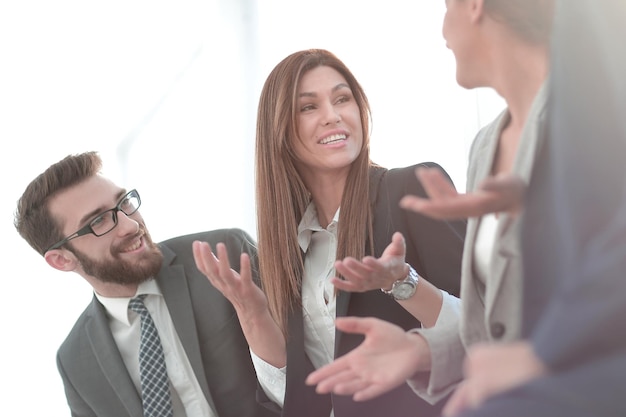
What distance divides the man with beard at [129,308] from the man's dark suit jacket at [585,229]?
1.80m

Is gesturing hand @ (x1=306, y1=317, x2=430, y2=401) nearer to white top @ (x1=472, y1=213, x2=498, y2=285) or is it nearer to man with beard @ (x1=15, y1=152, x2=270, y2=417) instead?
white top @ (x1=472, y1=213, x2=498, y2=285)

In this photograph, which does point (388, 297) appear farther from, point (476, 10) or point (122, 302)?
point (476, 10)

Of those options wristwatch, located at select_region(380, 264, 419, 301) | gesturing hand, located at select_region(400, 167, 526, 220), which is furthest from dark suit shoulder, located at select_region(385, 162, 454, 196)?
gesturing hand, located at select_region(400, 167, 526, 220)

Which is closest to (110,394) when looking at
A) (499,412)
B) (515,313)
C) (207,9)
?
(515,313)

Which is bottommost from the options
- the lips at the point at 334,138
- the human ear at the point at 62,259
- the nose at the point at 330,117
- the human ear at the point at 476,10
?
the human ear at the point at 62,259

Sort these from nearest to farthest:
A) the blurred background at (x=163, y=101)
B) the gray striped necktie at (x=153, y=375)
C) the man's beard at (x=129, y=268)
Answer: the gray striped necktie at (x=153, y=375) < the man's beard at (x=129, y=268) < the blurred background at (x=163, y=101)

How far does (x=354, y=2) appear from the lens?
3.75 meters

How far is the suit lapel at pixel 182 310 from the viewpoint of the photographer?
8.61 feet

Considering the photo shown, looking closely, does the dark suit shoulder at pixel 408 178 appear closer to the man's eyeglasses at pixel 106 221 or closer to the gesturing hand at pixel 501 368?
the man's eyeglasses at pixel 106 221

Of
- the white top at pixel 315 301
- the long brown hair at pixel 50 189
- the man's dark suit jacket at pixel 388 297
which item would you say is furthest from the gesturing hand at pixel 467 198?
the long brown hair at pixel 50 189

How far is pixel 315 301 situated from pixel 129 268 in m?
0.72

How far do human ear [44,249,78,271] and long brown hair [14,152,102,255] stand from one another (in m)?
0.04

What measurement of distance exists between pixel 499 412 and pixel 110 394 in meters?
2.04

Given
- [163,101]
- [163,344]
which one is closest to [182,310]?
[163,344]
